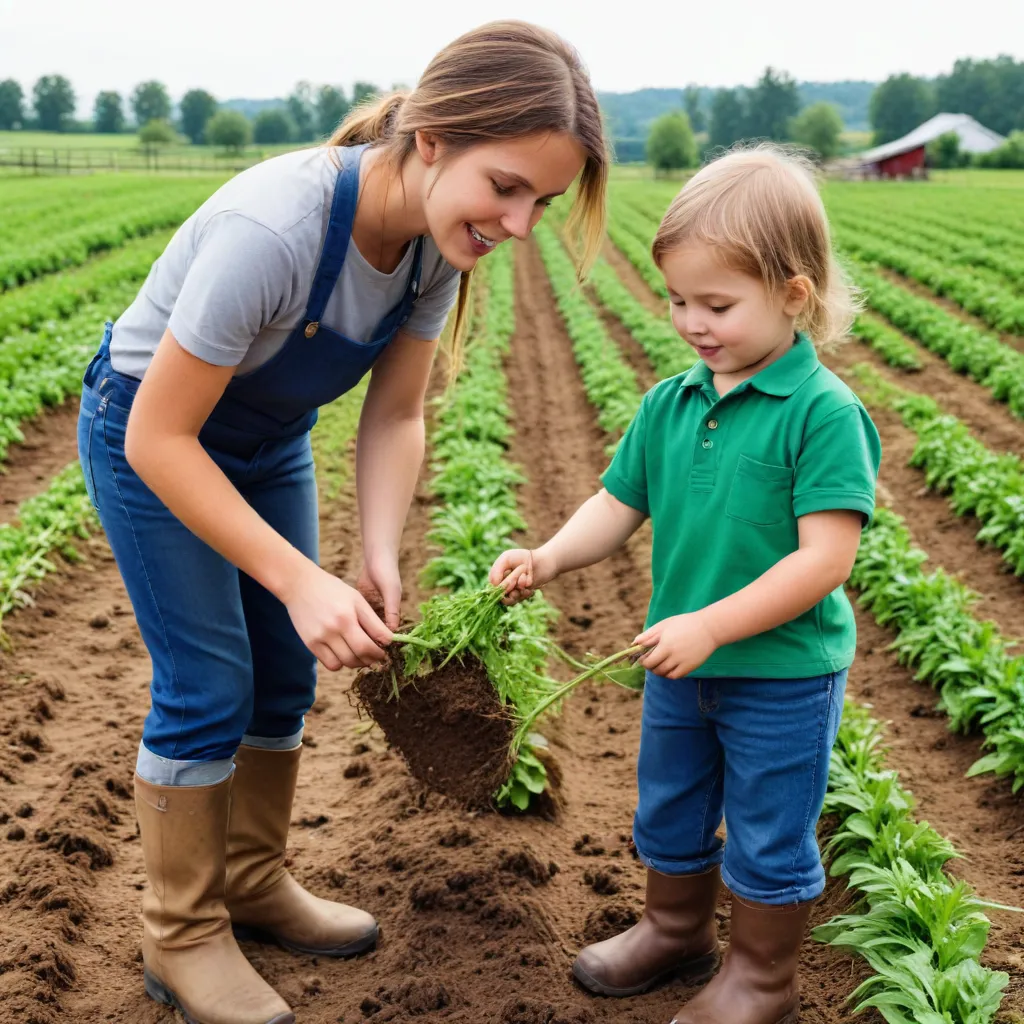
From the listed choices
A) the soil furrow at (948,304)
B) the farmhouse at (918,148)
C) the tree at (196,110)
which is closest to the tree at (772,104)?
the farmhouse at (918,148)

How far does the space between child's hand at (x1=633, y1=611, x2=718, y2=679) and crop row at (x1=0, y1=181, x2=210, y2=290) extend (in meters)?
16.7

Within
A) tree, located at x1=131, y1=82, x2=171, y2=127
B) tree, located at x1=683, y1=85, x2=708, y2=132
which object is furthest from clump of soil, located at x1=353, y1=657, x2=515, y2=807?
tree, located at x1=683, y1=85, x2=708, y2=132

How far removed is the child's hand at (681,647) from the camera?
2244 millimetres

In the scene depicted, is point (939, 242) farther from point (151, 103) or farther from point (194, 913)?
point (151, 103)

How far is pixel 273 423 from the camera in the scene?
2.57 meters

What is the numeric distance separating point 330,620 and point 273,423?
56 cm

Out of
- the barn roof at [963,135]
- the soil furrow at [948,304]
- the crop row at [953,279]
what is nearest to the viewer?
the soil furrow at [948,304]

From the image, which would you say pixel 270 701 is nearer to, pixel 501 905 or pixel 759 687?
pixel 501 905

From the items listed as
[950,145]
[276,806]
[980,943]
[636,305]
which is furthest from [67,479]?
[950,145]

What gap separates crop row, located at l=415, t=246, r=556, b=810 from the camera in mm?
2957

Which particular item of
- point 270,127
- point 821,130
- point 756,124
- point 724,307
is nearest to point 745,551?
point 724,307

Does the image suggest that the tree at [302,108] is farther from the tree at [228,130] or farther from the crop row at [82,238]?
the crop row at [82,238]

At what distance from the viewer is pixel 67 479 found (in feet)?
23.4

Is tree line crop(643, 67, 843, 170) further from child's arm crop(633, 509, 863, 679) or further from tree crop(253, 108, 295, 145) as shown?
child's arm crop(633, 509, 863, 679)
